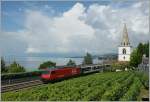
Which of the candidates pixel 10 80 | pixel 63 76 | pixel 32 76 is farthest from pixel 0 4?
pixel 63 76

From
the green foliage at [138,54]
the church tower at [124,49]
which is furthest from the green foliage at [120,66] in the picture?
the church tower at [124,49]

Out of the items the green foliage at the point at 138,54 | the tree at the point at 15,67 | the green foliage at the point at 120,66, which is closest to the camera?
the tree at the point at 15,67

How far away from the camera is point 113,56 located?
90938 millimetres

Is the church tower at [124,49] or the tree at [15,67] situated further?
the church tower at [124,49]

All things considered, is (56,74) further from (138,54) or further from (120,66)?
(120,66)

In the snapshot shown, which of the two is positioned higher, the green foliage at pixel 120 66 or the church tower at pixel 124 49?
the church tower at pixel 124 49

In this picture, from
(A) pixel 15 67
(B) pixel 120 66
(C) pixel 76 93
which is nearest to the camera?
(C) pixel 76 93

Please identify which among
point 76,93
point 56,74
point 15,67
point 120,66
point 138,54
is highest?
point 138,54

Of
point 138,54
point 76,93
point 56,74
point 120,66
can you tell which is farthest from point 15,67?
point 120,66

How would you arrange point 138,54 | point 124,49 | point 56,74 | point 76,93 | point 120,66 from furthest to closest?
→ point 124,49, point 120,66, point 138,54, point 56,74, point 76,93

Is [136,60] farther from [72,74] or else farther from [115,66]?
[72,74]

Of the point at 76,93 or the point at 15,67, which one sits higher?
the point at 15,67

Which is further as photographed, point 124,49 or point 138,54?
point 124,49

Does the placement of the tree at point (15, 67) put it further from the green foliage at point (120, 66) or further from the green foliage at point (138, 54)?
the green foliage at point (120, 66)
